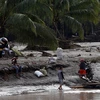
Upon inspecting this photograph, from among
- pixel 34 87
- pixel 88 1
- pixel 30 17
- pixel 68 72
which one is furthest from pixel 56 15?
pixel 34 87

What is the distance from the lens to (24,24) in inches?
821

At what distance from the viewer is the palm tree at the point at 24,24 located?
20.9 meters

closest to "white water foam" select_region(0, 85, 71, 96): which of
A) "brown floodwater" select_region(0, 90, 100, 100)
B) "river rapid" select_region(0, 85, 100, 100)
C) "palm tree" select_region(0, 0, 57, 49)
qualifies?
"river rapid" select_region(0, 85, 100, 100)

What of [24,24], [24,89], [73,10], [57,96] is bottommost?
[24,89]

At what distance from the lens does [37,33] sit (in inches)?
839

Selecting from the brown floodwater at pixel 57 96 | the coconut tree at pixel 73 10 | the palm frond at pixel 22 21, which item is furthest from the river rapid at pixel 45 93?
the coconut tree at pixel 73 10

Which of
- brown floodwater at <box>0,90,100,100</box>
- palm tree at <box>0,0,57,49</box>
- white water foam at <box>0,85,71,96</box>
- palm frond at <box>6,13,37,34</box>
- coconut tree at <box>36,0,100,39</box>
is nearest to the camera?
brown floodwater at <box>0,90,100,100</box>

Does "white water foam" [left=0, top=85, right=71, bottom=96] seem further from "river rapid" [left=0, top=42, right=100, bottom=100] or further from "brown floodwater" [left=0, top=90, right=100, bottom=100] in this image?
"brown floodwater" [left=0, top=90, right=100, bottom=100]

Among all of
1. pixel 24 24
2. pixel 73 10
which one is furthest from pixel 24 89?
pixel 73 10

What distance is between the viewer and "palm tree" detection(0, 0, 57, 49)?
20891 mm

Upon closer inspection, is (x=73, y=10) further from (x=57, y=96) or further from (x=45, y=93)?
(x=57, y=96)

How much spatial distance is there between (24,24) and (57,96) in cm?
678

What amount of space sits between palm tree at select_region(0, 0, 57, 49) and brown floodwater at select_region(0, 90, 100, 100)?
5335mm

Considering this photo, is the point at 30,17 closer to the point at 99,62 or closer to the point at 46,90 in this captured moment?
the point at 99,62
